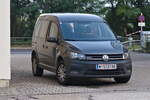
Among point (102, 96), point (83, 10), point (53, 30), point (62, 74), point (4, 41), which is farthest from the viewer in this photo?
point (83, 10)

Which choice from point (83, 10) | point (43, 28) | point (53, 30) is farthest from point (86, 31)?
point (83, 10)

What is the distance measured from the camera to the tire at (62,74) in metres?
14.6

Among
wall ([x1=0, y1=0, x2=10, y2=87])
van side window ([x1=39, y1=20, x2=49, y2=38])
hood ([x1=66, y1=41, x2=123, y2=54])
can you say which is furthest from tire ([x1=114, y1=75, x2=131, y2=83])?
wall ([x1=0, y1=0, x2=10, y2=87])

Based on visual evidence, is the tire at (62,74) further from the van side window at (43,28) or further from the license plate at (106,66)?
the van side window at (43,28)

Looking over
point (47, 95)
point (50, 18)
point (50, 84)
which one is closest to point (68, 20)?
point (50, 18)

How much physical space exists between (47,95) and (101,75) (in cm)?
222

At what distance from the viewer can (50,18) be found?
655 inches

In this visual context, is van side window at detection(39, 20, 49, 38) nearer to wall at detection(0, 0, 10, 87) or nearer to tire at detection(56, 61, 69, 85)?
tire at detection(56, 61, 69, 85)

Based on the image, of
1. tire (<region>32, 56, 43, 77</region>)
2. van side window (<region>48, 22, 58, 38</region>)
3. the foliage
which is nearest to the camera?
van side window (<region>48, 22, 58, 38</region>)

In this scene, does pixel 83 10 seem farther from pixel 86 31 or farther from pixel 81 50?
pixel 81 50

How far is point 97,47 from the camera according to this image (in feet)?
47.6

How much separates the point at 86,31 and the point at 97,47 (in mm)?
1212

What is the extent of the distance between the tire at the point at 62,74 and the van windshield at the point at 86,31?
75cm

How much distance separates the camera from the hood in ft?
47.0
